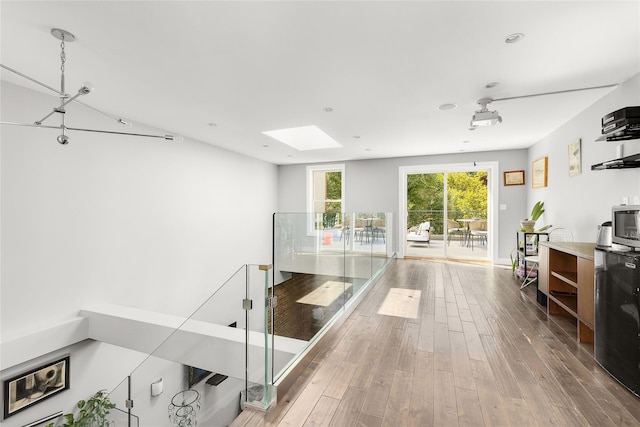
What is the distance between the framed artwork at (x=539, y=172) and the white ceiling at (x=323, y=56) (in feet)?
4.34

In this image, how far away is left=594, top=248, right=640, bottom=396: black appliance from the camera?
1919 millimetres

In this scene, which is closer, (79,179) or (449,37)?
(449,37)

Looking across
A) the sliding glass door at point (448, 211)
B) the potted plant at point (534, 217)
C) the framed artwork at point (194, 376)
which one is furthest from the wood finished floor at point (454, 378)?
the sliding glass door at point (448, 211)

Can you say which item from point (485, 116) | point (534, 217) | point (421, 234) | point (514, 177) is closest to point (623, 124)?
point (485, 116)

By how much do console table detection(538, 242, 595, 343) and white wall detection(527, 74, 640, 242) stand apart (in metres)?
0.57

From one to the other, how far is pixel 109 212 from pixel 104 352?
1840 millimetres

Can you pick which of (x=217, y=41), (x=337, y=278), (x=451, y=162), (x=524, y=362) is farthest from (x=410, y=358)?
(x=451, y=162)

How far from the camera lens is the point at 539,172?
17.5ft

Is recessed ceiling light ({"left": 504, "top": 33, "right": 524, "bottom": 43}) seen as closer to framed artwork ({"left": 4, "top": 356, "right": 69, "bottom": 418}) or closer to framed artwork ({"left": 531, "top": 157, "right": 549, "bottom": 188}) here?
framed artwork ({"left": 531, "top": 157, "right": 549, "bottom": 188})

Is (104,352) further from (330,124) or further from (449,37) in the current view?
(449,37)

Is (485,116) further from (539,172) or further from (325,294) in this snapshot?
(539,172)

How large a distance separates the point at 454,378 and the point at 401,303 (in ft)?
5.45

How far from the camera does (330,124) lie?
14.4 feet

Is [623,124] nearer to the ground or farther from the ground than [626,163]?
farther from the ground
